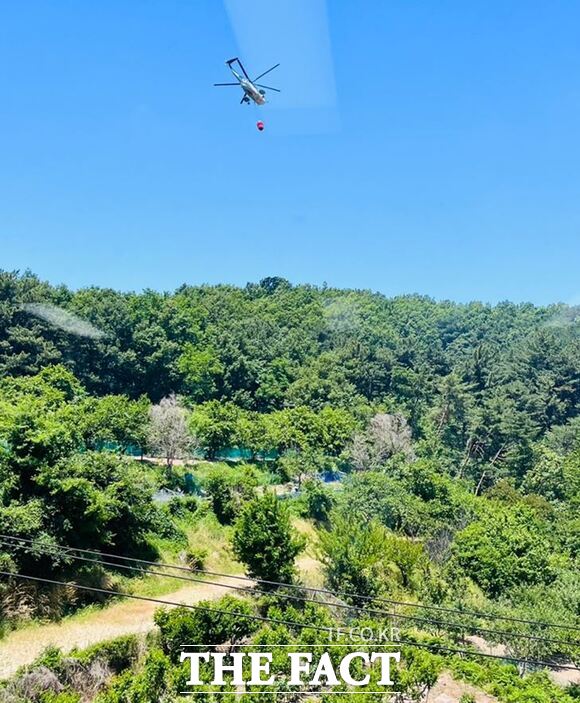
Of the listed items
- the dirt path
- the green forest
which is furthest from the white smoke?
the dirt path

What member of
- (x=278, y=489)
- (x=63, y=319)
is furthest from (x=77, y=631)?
(x=63, y=319)

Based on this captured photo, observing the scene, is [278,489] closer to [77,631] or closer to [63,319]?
[77,631]

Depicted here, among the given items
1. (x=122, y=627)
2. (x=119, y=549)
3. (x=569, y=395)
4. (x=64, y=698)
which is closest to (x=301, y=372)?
(x=569, y=395)

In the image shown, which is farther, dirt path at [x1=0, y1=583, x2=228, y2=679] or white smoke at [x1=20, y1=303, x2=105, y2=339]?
white smoke at [x1=20, y1=303, x2=105, y2=339]

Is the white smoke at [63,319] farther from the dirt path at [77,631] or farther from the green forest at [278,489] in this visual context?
the dirt path at [77,631]

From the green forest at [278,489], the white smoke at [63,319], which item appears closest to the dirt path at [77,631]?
the green forest at [278,489]

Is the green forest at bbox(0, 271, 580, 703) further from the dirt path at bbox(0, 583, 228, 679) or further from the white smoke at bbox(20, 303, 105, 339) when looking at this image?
the dirt path at bbox(0, 583, 228, 679)

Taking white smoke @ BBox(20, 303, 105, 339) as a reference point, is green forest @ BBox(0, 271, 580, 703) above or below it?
below

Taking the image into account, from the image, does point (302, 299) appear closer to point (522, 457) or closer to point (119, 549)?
point (522, 457)
